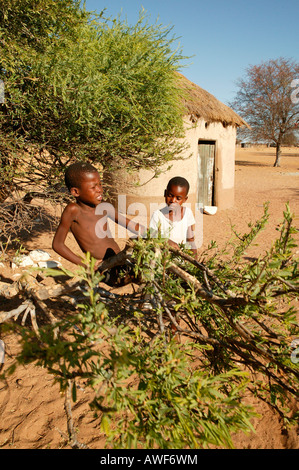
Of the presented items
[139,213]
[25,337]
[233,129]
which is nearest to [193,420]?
[25,337]

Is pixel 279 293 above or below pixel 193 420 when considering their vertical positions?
above

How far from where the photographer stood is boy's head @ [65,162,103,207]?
2451mm

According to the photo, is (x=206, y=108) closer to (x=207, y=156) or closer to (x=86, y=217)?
(x=207, y=156)

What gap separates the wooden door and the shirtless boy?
8.57 meters

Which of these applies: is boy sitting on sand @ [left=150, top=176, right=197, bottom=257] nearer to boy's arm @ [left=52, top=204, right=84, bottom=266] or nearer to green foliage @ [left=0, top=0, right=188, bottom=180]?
boy's arm @ [left=52, top=204, right=84, bottom=266]

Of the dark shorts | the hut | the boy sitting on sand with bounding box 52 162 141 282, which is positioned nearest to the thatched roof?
the hut

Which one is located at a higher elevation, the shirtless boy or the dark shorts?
the shirtless boy

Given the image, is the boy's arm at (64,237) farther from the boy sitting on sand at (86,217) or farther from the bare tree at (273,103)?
the bare tree at (273,103)

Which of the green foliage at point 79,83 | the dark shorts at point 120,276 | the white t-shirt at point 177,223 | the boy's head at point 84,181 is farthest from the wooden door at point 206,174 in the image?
the dark shorts at point 120,276

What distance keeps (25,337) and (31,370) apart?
2580mm

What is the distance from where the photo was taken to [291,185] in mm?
16562

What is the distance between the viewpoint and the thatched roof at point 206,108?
366 inches

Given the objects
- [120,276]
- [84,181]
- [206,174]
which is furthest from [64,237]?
[206,174]
